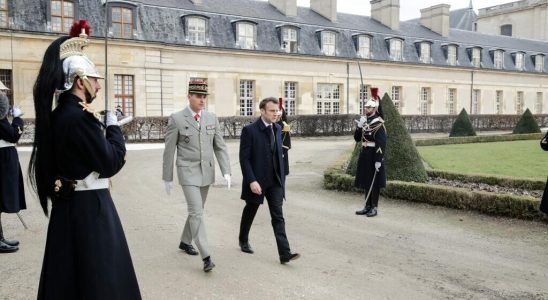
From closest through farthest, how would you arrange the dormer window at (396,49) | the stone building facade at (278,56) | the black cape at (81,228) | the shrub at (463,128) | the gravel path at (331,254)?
1. the black cape at (81,228)
2. the gravel path at (331,254)
3. the stone building facade at (278,56)
4. the shrub at (463,128)
5. the dormer window at (396,49)

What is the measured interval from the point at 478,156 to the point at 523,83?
31.7 m

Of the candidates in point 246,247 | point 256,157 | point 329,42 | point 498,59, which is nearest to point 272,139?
point 256,157

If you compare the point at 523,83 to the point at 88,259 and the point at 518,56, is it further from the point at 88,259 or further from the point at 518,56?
the point at 88,259

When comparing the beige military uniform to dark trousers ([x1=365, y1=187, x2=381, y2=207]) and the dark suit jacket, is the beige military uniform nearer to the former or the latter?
the dark suit jacket

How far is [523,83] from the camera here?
43.3m

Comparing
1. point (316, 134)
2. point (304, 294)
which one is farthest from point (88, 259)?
point (316, 134)

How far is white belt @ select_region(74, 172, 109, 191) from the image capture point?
9.62 feet

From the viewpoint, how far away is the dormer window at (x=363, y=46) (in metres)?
34.4

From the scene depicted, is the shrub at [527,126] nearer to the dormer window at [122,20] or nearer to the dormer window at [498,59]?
the dormer window at [498,59]

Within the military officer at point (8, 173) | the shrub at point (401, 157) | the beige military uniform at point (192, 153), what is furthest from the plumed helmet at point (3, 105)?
the shrub at point (401, 157)

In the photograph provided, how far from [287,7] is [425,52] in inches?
456

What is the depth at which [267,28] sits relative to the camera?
102 feet

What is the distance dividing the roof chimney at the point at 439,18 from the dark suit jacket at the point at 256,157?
124 feet

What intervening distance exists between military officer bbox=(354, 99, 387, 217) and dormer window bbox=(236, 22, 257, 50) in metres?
22.5
